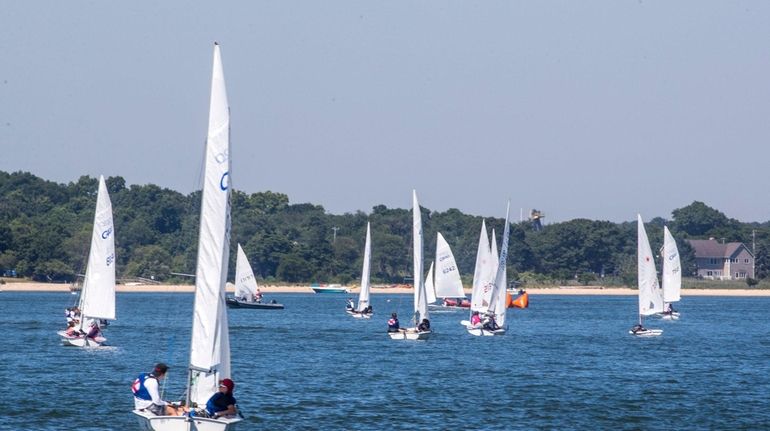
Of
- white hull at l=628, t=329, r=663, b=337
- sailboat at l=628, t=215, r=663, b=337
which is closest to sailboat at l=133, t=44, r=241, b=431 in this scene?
white hull at l=628, t=329, r=663, b=337

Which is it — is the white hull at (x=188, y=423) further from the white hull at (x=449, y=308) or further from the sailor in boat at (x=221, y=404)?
the white hull at (x=449, y=308)

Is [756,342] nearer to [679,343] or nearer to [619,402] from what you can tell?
[679,343]

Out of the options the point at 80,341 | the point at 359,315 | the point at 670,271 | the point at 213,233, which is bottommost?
the point at 80,341

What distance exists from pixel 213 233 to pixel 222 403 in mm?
3851

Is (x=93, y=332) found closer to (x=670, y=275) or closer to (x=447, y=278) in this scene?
(x=447, y=278)

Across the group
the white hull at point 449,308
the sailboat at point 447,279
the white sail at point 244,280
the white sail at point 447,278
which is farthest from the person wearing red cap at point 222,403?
the white hull at point 449,308

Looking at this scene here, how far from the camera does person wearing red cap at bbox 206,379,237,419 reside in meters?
28.7

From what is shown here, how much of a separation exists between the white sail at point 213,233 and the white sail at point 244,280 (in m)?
80.6

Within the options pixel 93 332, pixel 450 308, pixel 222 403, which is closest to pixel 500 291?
pixel 93 332

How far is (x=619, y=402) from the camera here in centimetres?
4231

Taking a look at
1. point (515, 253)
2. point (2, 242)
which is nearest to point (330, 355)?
point (2, 242)

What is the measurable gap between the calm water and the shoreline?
2754 inches

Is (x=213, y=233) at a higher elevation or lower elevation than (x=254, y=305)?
lower

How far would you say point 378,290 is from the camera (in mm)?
177125
